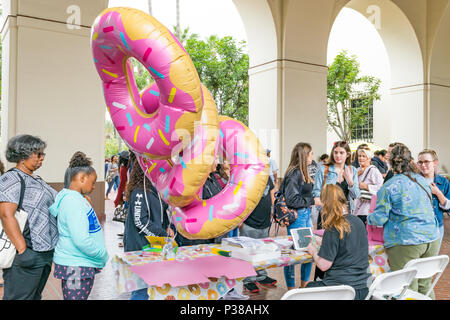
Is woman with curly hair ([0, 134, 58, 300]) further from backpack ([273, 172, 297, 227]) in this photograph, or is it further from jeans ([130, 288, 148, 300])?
backpack ([273, 172, 297, 227])

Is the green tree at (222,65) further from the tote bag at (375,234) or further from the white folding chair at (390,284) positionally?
the white folding chair at (390,284)

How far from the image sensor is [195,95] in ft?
6.72

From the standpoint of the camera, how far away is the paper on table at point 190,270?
2.50m

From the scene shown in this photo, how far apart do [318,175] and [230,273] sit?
2456 millimetres

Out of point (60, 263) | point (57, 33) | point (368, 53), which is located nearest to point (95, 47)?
point (60, 263)

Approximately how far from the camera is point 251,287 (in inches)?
173

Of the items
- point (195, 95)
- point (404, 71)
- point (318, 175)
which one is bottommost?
point (318, 175)

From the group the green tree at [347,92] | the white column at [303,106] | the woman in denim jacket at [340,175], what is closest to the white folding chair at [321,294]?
the woman in denim jacket at [340,175]

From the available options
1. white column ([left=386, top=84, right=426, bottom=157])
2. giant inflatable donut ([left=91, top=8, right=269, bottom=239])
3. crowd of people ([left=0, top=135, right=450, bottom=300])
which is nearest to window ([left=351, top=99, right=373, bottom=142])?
white column ([left=386, top=84, right=426, bottom=157])

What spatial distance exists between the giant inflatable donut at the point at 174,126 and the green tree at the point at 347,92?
17.4 metres
